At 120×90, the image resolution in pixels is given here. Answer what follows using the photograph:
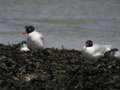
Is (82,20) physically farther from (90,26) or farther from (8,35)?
(8,35)

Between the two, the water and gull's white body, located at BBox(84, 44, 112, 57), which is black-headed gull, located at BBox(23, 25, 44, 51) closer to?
gull's white body, located at BBox(84, 44, 112, 57)

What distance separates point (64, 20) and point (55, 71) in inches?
533

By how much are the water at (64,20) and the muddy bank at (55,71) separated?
3566mm

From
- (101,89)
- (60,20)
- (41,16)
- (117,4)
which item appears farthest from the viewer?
(117,4)

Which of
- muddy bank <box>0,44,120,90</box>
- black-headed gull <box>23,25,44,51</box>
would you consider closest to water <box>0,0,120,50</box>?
black-headed gull <box>23,25,44,51</box>

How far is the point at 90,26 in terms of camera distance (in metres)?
21.1

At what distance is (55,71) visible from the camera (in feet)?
32.7

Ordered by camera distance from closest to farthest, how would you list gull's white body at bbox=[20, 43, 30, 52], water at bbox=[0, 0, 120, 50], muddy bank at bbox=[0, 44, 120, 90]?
muddy bank at bbox=[0, 44, 120, 90]
gull's white body at bbox=[20, 43, 30, 52]
water at bbox=[0, 0, 120, 50]

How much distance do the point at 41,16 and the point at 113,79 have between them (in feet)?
56.0

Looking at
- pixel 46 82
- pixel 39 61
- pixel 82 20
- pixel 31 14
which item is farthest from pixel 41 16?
pixel 46 82

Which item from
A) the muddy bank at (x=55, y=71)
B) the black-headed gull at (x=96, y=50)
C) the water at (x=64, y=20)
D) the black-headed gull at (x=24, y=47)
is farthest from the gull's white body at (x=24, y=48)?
the water at (x=64, y=20)

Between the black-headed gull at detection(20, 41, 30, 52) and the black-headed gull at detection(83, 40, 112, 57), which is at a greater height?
the black-headed gull at detection(20, 41, 30, 52)

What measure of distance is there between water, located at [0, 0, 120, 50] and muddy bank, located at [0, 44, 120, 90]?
140 inches

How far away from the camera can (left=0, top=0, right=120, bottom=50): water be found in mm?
17047
